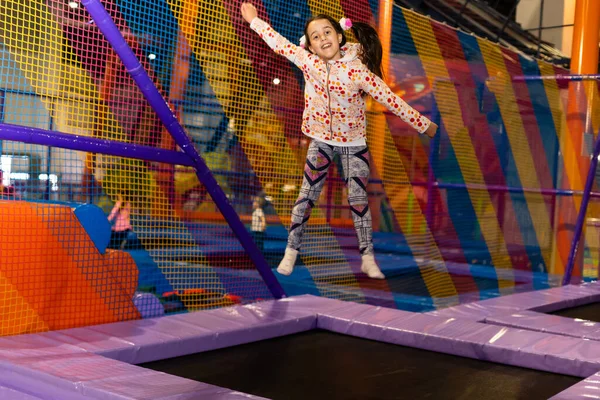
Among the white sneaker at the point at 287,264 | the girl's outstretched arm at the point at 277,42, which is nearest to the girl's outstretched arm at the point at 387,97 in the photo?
the girl's outstretched arm at the point at 277,42

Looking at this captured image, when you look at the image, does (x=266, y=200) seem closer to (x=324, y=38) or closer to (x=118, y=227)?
(x=118, y=227)

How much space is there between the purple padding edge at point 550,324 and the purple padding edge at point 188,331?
0.96 m

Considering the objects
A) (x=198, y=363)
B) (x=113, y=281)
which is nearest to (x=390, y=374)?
(x=198, y=363)

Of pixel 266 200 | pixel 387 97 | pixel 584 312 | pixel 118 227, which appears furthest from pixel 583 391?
pixel 118 227

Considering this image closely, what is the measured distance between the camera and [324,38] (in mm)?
2357

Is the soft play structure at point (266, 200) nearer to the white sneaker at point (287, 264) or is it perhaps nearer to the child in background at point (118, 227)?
the child in background at point (118, 227)

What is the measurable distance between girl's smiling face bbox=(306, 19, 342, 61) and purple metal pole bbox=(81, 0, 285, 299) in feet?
2.19

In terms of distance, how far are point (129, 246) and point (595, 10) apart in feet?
14.4

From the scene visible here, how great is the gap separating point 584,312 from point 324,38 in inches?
106

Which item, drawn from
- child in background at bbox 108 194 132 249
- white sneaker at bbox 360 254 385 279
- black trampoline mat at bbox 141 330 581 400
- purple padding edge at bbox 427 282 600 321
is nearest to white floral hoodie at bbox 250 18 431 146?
white sneaker at bbox 360 254 385 279

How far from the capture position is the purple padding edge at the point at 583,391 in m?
2.11

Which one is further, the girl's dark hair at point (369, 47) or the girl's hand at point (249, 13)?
the girl's hand at point (249, 13)

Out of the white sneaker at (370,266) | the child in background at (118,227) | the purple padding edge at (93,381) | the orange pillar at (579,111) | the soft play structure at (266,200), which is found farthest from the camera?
the orange pillar at (579,111)

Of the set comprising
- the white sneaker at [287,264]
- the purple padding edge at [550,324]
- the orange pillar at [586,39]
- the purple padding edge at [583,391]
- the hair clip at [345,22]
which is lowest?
the purple padding edge at [550,324]
